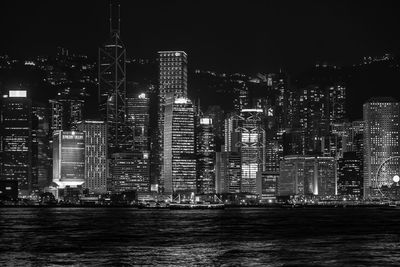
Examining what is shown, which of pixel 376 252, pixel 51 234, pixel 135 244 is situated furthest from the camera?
pixel 51 234

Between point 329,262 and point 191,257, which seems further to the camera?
point 191,257

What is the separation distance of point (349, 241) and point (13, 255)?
128ft

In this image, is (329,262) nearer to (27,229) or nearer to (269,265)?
(269,265)

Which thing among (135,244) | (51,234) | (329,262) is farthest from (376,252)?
(51,234)

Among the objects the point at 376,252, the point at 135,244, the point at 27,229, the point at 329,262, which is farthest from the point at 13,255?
the point at 27,229

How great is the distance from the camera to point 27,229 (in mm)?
118938

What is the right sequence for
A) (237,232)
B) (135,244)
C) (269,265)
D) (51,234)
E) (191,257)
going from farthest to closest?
1. (237,232)
2. (51,234)
3. (135,244)
4. (191,257)
5. (269,265)

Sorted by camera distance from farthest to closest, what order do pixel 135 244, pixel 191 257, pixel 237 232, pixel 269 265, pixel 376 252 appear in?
pixel 237 232 < pixel 135 244 < pixel 376 252 < pixel 191 257 < pixel 269 265

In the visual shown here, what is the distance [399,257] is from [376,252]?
224 inches

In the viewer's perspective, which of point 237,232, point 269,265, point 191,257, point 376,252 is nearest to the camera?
point 269,265

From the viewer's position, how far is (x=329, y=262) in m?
69.6

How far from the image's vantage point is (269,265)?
224ft

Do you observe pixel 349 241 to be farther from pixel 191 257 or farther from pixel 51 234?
pixel 51 234

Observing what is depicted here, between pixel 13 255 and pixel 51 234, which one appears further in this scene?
pixel 51 234
